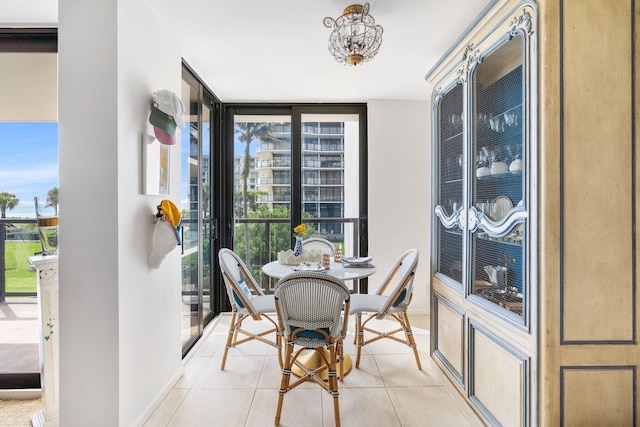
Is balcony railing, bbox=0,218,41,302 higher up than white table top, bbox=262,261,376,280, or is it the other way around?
balcony railing, bbox=0,218,41,302

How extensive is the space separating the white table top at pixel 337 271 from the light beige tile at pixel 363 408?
808 mm

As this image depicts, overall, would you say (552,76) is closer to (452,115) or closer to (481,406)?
(452,115)

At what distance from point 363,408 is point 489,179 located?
1659mm

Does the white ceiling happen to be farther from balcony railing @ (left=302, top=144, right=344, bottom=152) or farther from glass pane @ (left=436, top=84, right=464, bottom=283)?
balcony railing @ (left=302, top=144, right=344, bottom=152)

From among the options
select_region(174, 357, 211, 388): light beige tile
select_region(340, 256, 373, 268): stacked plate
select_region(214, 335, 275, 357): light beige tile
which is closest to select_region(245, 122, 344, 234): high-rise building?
select_region(340, 256, 373, 268): stacked plate

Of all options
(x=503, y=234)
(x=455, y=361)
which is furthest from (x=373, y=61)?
(x=455, y=361)

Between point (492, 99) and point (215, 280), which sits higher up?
point (492, 99)

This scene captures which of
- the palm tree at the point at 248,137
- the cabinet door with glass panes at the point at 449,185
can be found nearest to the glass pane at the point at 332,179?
the palm tree at the point at 248,137

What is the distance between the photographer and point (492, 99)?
1.91 meters

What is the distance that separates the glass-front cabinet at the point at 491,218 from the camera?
61.3 inches

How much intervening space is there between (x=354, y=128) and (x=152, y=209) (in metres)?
2.74

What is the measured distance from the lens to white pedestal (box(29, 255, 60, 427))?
6.40ft

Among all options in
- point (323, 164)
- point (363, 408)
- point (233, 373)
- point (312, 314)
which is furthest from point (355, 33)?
point (233, 373)

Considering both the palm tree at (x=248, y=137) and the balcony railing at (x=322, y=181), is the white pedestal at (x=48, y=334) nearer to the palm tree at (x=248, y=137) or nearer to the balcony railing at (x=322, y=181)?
the palm tree at (x=248, y=137)
